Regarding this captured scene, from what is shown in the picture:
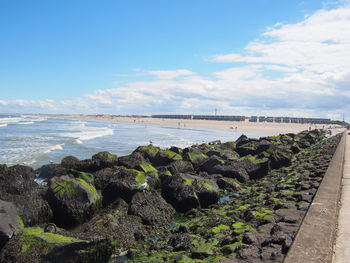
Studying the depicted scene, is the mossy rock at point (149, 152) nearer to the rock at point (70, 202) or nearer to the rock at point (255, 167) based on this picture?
the rock at point (255, 167)

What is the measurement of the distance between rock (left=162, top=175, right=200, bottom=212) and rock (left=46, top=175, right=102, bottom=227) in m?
1.91

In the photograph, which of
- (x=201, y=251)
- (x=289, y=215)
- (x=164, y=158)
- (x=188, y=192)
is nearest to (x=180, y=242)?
(x=201, y=251)

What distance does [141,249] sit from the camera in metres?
5.31

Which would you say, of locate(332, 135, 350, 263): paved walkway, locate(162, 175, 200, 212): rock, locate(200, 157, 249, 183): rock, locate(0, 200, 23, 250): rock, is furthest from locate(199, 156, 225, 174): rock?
locate(0, 200, 23, 250): rock

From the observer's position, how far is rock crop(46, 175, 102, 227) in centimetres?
636

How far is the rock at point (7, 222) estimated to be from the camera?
4707 millimetres

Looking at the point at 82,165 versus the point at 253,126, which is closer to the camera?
the point at 82,165

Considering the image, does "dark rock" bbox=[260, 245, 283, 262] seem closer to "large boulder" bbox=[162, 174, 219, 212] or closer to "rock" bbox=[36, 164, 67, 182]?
"large boulder" bbox=[162, 174, 219, 212]

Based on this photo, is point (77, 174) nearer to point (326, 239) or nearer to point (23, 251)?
point (23, 251)

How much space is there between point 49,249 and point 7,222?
4.27ft

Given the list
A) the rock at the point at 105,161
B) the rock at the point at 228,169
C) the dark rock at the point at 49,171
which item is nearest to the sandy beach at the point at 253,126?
the rock at the point at 228,169

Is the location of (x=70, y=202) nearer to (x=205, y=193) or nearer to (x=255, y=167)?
(x=205, y=193)

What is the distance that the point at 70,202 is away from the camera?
21.1ft

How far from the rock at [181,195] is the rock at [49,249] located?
3.26m
